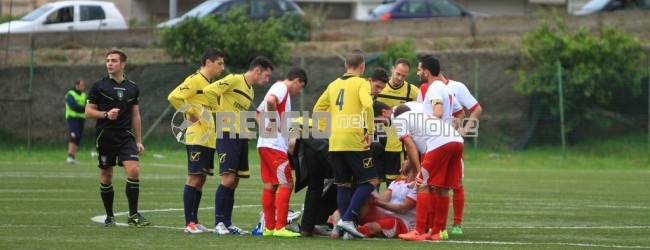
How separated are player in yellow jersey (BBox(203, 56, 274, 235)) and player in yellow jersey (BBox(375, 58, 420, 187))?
77.0 inches

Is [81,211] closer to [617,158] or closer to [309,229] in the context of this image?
[309,229]

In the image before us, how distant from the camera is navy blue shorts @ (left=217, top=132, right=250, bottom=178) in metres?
13.9

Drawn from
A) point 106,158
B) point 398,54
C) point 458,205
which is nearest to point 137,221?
point 106,158

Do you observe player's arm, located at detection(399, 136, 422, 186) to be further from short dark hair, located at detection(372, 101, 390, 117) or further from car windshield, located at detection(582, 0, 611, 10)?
car windshield, located at detection(582, 0, 611, 10)

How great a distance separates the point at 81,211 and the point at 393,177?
4.04 meters

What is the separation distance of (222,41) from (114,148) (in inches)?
768

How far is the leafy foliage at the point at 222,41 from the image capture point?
112 feet

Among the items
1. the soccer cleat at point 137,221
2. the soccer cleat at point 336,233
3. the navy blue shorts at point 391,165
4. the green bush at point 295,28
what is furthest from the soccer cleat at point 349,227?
the green bush at point 295,28

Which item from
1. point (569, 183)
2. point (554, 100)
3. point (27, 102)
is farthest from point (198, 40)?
point (569, 183)

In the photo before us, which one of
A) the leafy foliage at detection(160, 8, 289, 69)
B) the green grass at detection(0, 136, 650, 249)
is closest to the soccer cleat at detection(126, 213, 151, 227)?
the green grass at detection(0, 136, 650, 249)

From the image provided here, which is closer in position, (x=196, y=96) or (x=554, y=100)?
(x=196, y=96)

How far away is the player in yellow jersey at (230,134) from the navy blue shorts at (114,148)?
1.37 m

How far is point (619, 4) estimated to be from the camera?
1703 inches

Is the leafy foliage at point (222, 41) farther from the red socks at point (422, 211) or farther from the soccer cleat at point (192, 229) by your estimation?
the red socks at point (422, 211)
